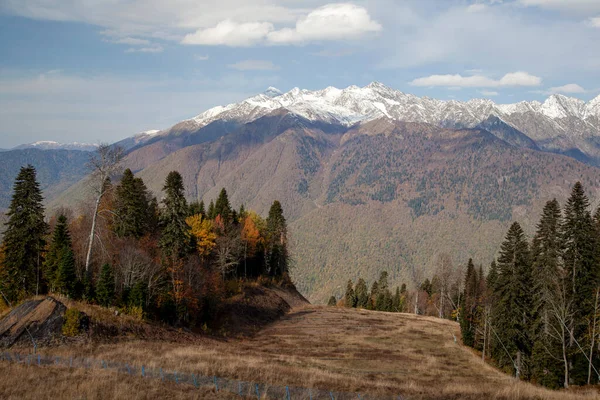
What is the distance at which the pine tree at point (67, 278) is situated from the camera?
128ft

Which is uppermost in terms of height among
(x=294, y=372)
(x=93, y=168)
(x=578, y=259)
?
(x=93, y=168)

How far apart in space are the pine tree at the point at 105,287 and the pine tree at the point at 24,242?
7.68 metres

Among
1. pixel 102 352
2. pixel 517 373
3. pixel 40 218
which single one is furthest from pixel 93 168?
pixel 517 373

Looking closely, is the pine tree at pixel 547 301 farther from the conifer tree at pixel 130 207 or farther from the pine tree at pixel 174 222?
the conifer tree at pixel 130 207

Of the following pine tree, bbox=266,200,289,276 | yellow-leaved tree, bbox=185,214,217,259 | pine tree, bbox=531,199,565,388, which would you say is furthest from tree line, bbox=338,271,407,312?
pine tree, bbox=531,199,565,388

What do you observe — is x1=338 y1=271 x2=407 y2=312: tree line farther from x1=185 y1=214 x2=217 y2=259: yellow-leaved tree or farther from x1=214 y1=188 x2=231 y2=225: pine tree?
x1=185 y1=214 x2=217 y2=259: yellow-leaved tree

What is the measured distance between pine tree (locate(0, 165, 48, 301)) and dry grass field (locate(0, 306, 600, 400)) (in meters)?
15.8

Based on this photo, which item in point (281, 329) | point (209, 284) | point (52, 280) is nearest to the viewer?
point (52, 280)

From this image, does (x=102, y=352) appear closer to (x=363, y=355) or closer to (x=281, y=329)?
(x=363, y=355)

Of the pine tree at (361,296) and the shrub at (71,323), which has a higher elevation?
the shrub at (71,323)

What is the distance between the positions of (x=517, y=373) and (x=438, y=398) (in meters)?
28.8

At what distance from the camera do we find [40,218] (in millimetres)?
44281

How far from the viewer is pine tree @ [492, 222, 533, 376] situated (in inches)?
1914

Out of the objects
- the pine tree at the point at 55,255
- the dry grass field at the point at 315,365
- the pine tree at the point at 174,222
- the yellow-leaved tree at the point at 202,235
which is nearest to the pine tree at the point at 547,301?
the dry grass field at the point at 315,365
